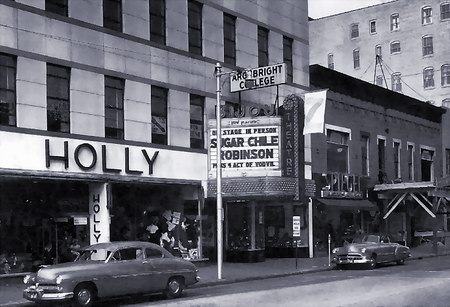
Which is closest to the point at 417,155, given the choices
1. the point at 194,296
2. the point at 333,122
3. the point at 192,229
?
the point at 333,122

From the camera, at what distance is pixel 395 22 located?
66125mm

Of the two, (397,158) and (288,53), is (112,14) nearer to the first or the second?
(288,53)

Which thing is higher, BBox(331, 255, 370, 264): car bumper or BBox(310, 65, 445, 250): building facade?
BBox(310, 65, 445, 250): building facade

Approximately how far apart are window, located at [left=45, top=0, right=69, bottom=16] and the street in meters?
9.75

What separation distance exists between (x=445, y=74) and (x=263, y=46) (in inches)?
1425

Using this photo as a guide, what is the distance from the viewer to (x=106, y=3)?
24219 millimetres

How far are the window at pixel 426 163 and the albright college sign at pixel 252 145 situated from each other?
21066 millimetres

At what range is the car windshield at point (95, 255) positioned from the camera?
55.1 feet

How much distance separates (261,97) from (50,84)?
1174 centimetres

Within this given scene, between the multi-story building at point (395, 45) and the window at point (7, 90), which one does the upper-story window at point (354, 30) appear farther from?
the window at point (7, 90)

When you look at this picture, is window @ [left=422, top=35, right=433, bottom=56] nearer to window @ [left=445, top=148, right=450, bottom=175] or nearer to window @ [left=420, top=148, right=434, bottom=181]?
window @ [left=445, top=148, right=450, bottom=175]

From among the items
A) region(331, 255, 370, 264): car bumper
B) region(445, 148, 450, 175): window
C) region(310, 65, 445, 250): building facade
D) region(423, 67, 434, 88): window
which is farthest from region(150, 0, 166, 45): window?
region(423, 67, 434, 88): window

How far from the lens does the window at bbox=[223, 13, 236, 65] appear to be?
29.7 m

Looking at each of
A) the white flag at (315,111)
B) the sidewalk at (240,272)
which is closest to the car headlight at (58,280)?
the sidewalk at (240,272)
